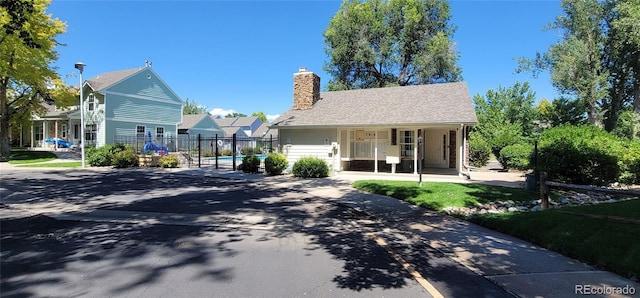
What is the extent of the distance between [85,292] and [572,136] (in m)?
15.7

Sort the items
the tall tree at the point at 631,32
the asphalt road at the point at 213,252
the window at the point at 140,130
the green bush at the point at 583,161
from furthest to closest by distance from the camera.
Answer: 1. the window at the point at 140,130
2. the tall tree at the point at 631,32
3. the green bush at the point at 583,161
4. the asphalt road at the point at 213,252

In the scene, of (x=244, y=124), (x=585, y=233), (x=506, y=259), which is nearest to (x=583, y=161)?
(x=585, y=233)

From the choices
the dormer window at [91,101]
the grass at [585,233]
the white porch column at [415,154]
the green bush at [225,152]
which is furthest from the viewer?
the green bush at [225,152]

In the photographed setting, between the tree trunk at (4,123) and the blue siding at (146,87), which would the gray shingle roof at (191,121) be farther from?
the tree trunk at (4,123)

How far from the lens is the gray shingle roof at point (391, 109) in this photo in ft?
53.1

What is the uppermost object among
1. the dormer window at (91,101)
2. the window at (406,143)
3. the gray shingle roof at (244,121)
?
the gray shingle roof at (244,121)

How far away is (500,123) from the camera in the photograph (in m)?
25.7

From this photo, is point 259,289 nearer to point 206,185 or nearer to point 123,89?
point 206,185

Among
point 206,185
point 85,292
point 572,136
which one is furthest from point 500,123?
point 85,292

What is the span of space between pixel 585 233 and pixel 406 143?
42.1 ft

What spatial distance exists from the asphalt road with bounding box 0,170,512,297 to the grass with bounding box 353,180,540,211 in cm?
204

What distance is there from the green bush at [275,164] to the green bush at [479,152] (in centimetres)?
1222

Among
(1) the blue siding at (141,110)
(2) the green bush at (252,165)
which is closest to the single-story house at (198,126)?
(1) the blue siding at (141,110)

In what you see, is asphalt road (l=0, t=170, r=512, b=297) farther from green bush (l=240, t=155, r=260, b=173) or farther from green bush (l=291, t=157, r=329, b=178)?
green bush (l=240, t=155, r=260, b=173)
